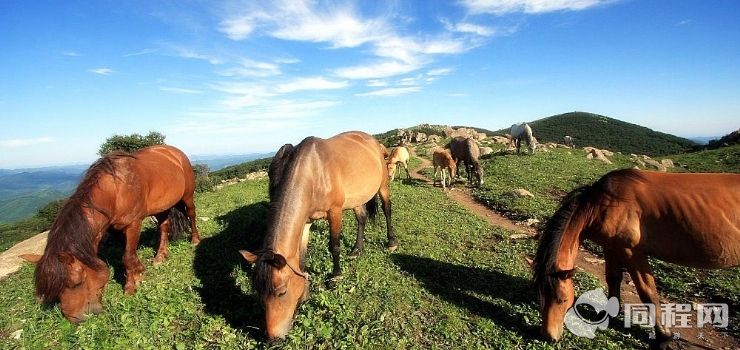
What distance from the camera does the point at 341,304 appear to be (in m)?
6.14

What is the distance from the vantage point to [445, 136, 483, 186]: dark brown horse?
1851cm

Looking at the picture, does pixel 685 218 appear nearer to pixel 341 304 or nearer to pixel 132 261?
pixel 341 304

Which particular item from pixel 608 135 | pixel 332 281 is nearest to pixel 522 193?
pixel 332 281

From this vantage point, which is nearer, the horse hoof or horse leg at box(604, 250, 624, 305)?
horse leg at box(604, 250, 624, 305)

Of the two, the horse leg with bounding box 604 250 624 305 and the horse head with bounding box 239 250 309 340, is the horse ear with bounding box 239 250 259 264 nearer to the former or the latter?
the horse head with bounding box 239 250 309 340

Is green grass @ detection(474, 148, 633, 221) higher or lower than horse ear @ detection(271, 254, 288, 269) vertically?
lower

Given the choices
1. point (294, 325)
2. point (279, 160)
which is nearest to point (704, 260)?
point (294, 325)

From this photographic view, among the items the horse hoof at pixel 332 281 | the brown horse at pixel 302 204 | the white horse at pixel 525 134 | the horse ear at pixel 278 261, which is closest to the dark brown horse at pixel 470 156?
the white horse at pixel 525 134

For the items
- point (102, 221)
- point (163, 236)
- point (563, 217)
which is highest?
point (563, 217)

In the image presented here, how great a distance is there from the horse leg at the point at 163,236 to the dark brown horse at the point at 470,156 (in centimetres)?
1414

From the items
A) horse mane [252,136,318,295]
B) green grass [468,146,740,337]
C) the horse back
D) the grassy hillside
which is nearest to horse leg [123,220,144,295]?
horse mane [252,136,318,295]

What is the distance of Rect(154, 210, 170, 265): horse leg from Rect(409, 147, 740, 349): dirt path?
344 inches

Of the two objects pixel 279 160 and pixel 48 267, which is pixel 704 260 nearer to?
pixel 279 160

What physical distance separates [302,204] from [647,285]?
5336 millimetres
